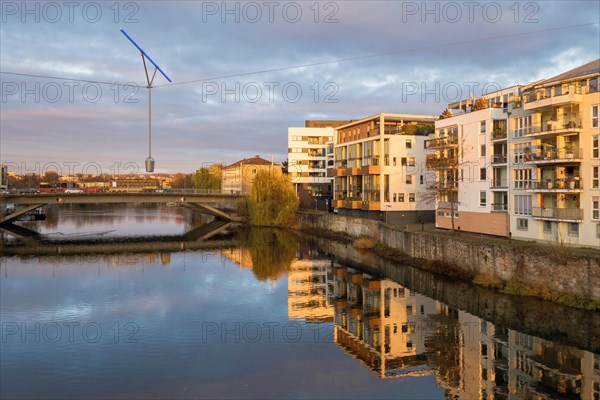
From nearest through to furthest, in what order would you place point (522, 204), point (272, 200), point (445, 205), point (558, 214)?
point (558, 214) → point (522, 204) → point (445, 205) → point (272, 200)

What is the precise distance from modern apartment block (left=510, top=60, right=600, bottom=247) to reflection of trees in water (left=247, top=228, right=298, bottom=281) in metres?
18.9

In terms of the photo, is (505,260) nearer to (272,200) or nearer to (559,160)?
(559,160)

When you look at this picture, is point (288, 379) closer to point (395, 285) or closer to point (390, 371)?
point (390, 371)

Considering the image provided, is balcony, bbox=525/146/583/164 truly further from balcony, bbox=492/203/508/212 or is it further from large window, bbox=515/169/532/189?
balcony, bbox=492/203/508/212

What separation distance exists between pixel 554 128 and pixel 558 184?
145 inches

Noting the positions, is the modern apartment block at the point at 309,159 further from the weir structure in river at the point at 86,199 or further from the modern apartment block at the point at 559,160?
the modern apartment block at the point at 559,160

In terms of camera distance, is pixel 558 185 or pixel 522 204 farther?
pixel 522 204

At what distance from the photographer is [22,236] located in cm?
6606

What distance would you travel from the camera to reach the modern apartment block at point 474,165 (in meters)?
40.2

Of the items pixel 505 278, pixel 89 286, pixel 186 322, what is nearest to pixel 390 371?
pixel 186 322

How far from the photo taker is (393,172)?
57.2 meters

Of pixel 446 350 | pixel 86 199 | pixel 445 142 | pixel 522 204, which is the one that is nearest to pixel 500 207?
pixel 522 204

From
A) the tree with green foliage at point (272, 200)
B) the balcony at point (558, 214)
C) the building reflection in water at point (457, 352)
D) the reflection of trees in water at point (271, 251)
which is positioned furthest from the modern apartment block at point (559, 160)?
the tree with green foliage at point (272, 200)

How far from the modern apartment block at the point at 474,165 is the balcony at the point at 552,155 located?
351cm
